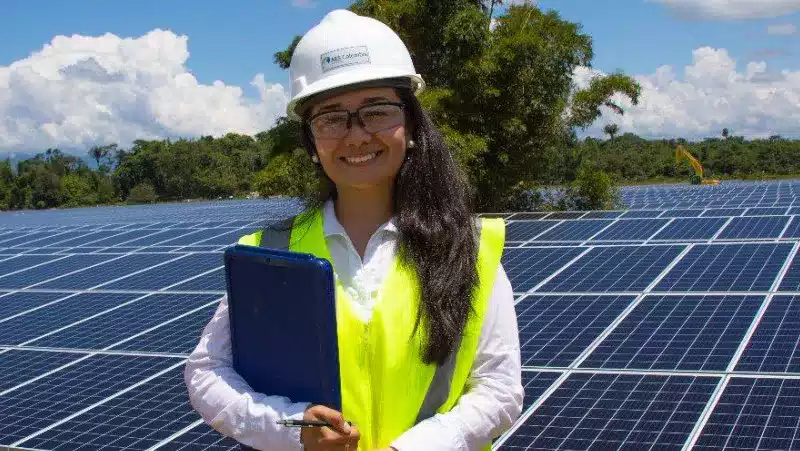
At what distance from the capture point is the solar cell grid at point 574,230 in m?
10.3

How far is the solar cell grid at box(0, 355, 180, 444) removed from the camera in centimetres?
555

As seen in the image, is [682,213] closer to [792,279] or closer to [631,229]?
[631,229]

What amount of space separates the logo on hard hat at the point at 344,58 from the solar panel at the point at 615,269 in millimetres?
5060

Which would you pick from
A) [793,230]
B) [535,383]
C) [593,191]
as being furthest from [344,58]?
[593,191]

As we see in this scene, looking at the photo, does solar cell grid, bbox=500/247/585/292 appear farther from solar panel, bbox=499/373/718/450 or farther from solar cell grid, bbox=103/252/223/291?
solar cell grid, bbox=103/252/223/291

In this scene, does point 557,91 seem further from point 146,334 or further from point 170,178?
point 170,178

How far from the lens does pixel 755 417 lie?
4.42 m

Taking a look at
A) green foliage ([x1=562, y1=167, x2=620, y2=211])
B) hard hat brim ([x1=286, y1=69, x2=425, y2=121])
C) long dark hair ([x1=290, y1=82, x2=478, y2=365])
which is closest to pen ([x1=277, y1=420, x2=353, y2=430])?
long dark hair ([x1=290, y1=82, x2=478, y2=365])

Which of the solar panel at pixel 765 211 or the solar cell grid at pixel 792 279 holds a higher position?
the solar cell grid at pixel 792 279

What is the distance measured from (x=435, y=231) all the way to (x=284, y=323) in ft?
1.64

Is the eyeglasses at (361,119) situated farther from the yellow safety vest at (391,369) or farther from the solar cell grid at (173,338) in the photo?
the solar cell grid at (173,338)

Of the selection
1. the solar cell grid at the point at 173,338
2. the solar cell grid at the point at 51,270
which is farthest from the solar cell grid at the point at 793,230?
the solar cell grid at the point at 51,270

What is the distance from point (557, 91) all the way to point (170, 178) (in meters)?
37.1

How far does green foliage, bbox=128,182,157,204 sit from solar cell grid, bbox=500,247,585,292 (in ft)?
154
